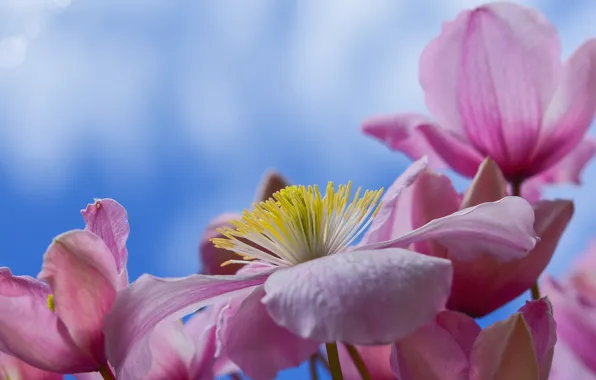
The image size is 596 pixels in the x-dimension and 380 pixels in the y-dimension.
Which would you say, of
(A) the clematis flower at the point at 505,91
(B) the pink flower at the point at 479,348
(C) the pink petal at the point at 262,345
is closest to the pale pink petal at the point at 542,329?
(B) the pink flower at the point at 479,348

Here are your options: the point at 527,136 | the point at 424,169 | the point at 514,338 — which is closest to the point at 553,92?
the point at 527,136

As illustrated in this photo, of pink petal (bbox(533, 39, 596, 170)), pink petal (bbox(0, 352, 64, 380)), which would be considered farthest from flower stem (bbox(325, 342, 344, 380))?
pink petal (bbox(533, 39, 596, 170))

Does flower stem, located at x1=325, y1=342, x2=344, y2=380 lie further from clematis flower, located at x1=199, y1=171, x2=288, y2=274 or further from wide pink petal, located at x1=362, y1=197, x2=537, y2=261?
clematis flower, located at x1=199, y1=171, x2=288, y2=274

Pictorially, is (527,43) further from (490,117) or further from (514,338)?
(514,338)

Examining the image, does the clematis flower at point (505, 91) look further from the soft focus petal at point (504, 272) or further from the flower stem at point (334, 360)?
Answer: the flower stem at point (334, 360)

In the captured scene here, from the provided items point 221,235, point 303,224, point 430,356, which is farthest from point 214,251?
point 430,356
